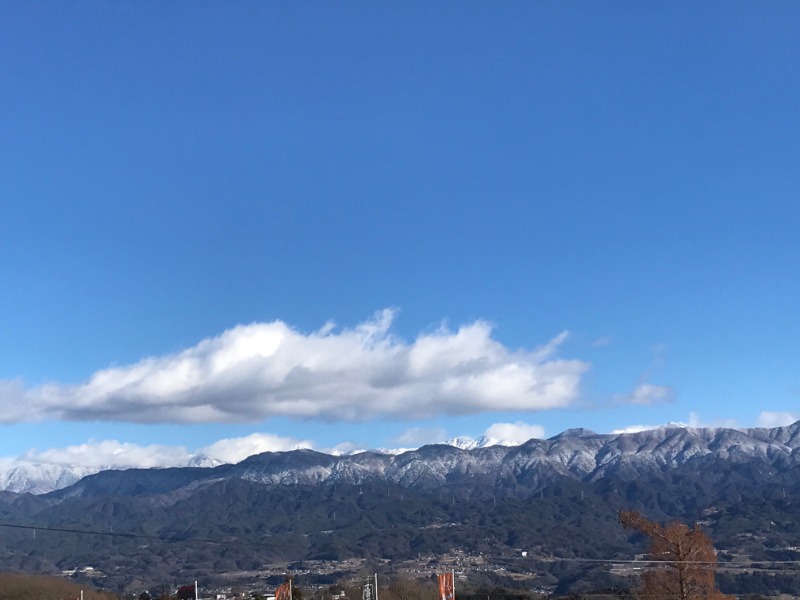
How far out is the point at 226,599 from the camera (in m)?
165

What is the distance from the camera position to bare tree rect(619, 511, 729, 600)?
143ft

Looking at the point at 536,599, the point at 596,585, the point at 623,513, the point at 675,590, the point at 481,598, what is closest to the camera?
the point at 675,590

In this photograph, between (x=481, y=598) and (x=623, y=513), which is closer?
(x=623, y=513)

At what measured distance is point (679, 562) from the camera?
43562 mm

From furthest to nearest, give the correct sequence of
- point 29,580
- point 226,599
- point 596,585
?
point 596,585 < point 226,599 < point 29,580

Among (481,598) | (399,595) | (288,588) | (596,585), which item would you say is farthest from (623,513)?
(596,585)

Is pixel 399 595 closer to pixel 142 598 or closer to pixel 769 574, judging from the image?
pixel 142 598

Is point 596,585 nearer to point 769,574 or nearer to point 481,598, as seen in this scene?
point 769,574

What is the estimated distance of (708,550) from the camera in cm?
4509

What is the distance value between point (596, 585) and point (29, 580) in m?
114

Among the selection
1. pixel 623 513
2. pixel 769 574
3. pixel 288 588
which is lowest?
pixel 769 574

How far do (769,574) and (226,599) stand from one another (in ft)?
374

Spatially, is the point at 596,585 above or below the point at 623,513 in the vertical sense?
below

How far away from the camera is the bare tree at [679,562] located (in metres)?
43.6
